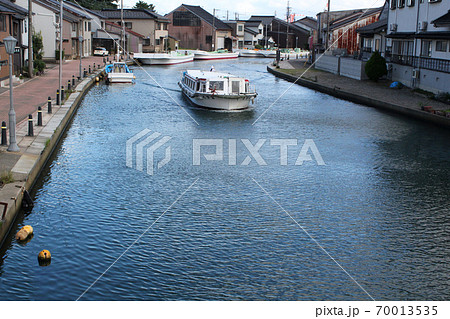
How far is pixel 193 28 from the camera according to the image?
124 metres

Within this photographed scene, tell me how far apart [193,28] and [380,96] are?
3376 inches

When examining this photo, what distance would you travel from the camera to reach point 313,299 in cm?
1264

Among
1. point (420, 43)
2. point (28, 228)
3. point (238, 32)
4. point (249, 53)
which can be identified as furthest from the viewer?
point (238, 32)

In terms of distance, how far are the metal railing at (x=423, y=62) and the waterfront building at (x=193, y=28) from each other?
75.2 meters

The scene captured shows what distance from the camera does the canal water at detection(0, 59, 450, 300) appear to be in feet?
43.3

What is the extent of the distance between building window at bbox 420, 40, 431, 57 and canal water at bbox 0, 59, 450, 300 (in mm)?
16719

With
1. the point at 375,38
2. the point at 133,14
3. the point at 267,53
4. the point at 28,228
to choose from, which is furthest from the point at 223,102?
the point at 267,53

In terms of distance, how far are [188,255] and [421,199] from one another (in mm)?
9307

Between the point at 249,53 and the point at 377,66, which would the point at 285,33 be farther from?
the point at 377,66

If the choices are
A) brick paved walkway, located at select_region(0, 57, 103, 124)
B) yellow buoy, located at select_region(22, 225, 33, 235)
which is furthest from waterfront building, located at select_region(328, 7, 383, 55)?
yellow buoy, located at select_region(22, 225, 33, 235)

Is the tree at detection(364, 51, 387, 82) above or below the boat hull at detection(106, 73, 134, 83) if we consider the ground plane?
above

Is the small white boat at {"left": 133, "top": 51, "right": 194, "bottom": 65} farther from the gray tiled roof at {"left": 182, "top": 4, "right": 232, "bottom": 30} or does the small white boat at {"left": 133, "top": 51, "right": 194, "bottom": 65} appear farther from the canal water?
the canal water

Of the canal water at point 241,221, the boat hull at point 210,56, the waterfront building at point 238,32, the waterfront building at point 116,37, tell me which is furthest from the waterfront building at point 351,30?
the waterfront building at point 238,32

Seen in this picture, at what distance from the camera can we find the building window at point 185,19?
123 meters
